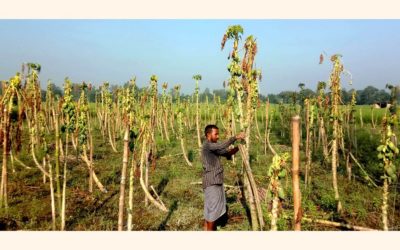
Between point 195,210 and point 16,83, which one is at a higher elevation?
point 16,83

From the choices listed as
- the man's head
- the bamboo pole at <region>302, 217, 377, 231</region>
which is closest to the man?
the man's head

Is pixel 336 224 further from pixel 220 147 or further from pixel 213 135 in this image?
pixel 213 135

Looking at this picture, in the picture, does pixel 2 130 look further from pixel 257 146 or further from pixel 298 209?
pixel 257 146

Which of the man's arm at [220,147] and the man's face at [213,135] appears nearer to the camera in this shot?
the man's arm at [220,147]

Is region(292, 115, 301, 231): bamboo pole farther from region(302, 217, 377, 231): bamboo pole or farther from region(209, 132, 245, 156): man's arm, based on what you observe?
region(302, 217, 377, 231): bamboo pole

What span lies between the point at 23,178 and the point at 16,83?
164 inches

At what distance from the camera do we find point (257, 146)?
513 inches

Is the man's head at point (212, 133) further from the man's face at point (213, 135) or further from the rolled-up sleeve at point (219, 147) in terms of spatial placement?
the rolled-up sleeve at point (219, 147)

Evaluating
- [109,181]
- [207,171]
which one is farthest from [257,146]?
[207,171]

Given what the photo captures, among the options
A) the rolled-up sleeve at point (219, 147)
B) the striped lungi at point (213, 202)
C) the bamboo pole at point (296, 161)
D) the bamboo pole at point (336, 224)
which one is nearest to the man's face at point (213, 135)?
the rolled-up sleeve at point (219, 147)

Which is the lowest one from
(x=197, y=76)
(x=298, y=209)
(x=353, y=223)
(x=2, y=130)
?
(x=353, y=223)

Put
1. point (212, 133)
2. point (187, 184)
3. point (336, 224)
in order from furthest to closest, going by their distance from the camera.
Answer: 1. point (187, 184)
2. point (336, 224)
3. point (212, 133)

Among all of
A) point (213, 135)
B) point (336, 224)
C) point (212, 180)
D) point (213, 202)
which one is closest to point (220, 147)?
point (213, 135)

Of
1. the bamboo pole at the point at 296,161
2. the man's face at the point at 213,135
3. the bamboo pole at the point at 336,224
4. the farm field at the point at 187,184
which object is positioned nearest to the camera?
the bamboo pole at the point at 296,161
